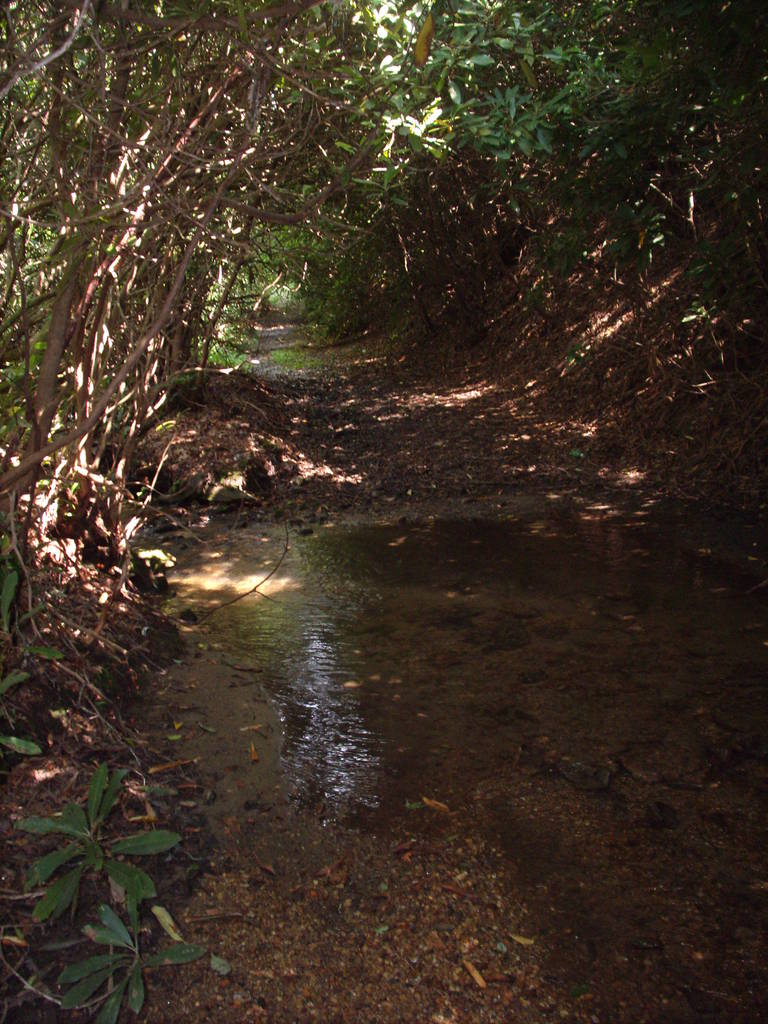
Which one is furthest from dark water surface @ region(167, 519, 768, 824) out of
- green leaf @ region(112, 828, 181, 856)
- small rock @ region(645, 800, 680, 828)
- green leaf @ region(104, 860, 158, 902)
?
green leaf @ region(104, 860, 158, 902)

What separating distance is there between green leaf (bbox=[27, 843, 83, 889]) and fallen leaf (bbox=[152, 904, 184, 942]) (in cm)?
32

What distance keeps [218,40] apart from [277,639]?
10.4ft

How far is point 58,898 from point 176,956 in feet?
1.35

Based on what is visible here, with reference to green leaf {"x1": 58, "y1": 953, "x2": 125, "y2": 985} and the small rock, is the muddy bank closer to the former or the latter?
the small rock

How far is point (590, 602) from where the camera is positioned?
549 cm

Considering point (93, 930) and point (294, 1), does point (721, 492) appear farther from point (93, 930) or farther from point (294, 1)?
point (93, 930)

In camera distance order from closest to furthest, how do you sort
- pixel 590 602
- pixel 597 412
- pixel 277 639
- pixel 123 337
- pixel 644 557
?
1. pixel 123 337
2. pixel 277 639
3. pixel 590 602
4. pixel 644 557
5. pixel 597 412

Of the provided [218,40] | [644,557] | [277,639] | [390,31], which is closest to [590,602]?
[644,557]

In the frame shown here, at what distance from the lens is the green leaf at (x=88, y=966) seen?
242cm

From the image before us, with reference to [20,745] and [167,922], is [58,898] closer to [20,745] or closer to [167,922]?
[167,922]

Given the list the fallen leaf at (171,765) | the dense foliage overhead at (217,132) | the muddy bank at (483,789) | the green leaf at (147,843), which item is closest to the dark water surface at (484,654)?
the muddy bank at (483,789)

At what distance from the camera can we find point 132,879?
2709mm

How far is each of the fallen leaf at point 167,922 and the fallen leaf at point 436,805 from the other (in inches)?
43.2

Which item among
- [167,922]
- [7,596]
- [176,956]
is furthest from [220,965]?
[7,596]
